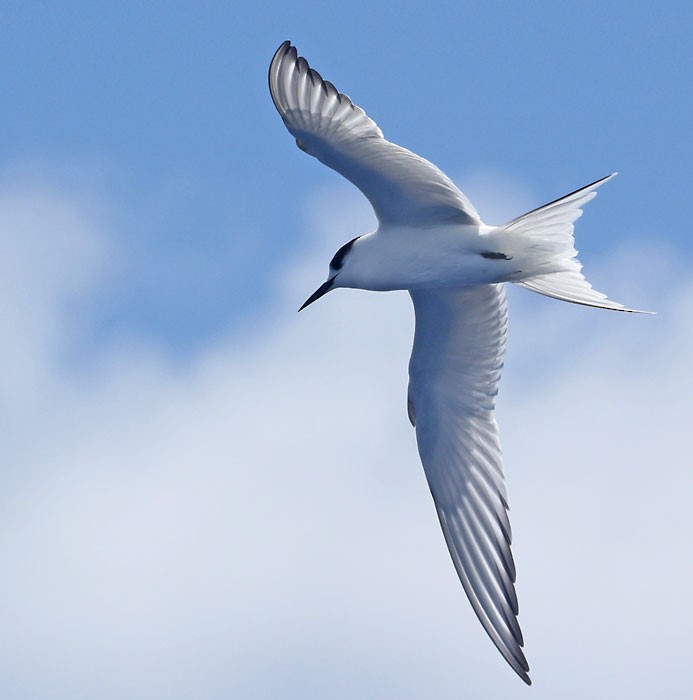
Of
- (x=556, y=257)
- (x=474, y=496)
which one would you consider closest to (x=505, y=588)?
(x=474, y=496)

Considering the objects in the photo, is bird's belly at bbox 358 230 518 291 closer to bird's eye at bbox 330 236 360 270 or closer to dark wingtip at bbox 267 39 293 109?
bird's eye at bbox 330 236 360 270

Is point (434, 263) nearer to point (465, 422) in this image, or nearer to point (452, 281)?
point (452, 281)

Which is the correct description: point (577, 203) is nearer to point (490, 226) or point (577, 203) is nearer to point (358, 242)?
point (490, 226)

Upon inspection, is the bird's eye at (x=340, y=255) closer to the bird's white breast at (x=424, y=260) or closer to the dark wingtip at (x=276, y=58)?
the bird's white breast at (x=424, y=260)

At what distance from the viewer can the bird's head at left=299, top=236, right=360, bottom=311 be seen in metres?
9.83

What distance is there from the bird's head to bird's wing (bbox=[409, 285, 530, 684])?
0.90 m

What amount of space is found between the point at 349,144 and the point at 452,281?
1.39 m

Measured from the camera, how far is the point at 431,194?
9.38 metres

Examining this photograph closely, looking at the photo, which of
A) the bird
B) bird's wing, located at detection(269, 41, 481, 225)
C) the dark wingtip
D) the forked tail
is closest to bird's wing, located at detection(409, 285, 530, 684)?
the bird

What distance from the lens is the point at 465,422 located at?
10930mm

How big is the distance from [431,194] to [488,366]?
1981mm

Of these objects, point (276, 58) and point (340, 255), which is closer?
point (276, 58)

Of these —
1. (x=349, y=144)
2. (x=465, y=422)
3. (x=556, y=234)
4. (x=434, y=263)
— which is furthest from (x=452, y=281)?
(x=465, y=422)

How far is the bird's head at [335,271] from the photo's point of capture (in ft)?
32.2
